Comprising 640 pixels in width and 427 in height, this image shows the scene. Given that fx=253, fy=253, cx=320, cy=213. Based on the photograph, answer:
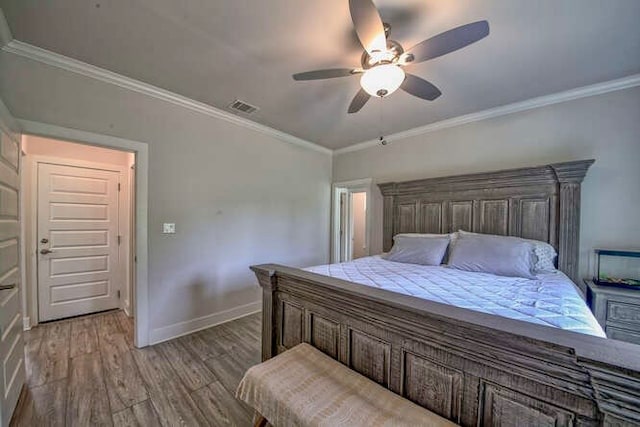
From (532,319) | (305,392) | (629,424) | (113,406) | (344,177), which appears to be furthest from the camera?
(344,177)

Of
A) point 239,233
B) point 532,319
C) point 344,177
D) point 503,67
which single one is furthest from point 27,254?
point 503,67

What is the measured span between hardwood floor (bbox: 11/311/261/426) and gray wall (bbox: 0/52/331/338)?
1.44 feet

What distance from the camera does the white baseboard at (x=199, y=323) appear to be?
2646 millimetres

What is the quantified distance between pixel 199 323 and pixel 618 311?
3.95m

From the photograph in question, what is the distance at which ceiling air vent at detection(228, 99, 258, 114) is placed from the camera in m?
2.90

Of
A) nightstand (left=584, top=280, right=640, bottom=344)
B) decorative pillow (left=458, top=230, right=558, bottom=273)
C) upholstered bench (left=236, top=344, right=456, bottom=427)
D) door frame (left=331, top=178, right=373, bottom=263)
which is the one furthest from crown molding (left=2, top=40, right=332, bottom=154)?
nightstand (left=584, top=280, right=640, bottom=344)

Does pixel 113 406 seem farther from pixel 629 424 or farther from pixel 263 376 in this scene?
pixel 629 424

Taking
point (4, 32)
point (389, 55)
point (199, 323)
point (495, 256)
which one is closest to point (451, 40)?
point (389, 55)

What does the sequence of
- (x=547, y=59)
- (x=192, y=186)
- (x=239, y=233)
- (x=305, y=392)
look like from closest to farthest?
(x=305, y=392) → (x=547, y=59) → (x=192, y=186) → (x=239, y=233)

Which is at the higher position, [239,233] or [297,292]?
[239,233]

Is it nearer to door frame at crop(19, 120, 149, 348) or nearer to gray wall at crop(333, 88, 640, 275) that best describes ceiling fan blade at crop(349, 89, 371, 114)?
gray wall at crop(333, 88, 640, 275)

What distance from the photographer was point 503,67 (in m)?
2.18

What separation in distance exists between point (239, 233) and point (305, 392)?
2.48 m

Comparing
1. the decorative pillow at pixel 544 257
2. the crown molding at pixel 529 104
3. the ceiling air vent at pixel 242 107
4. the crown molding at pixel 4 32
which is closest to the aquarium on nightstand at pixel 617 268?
the decorative pillow at pixel 544 257
